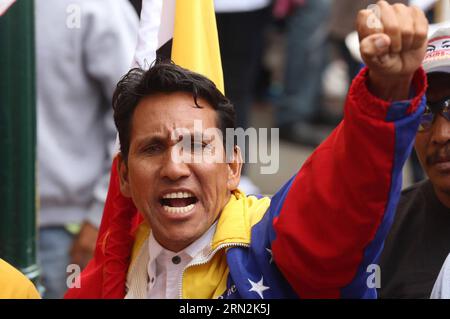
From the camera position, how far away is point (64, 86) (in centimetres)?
404

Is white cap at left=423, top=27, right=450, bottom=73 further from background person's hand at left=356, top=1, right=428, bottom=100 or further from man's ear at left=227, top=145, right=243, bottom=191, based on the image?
background person's hand at left=356, top=1, right=428, bottom=100

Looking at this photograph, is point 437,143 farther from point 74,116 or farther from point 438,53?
point 74,116

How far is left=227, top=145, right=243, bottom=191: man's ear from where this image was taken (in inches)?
103

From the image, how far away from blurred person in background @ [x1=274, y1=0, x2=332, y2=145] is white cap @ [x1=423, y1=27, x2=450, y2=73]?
529cm

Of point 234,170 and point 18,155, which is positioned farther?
point 18,155

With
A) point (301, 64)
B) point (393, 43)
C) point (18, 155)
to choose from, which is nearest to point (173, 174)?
point (393, 43)

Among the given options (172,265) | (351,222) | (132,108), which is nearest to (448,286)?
(351,222)

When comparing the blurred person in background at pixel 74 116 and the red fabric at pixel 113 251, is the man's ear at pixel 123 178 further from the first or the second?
the blurred person in background at pixel 74 116

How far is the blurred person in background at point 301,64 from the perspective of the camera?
27.6ft

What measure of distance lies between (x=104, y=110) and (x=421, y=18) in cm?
234

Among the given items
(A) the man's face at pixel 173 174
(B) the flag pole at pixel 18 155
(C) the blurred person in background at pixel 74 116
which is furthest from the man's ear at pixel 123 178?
(C) the blurred person in background at pixel 74 116

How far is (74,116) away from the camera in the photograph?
4.06 meters

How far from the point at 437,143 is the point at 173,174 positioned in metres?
0.89

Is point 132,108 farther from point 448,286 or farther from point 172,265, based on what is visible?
point 448,286
